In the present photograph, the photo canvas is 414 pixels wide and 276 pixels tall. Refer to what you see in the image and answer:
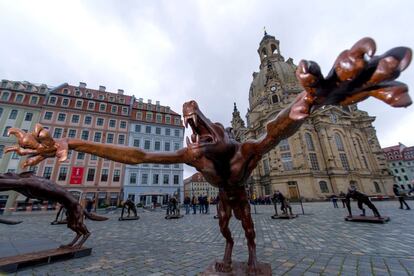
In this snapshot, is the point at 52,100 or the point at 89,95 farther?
the point at 89,95

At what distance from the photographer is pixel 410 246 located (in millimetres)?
4246

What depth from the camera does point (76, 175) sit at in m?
25.9

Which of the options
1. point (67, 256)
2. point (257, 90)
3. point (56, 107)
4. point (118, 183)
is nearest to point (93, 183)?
point (118, 183)

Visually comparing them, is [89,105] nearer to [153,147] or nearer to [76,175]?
[76,175]

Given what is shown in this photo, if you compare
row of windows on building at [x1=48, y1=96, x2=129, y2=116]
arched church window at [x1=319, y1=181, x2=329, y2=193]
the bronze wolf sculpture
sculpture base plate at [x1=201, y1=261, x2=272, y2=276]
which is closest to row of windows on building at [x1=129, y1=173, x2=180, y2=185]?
row of windows on building at [x1=48, y1=96, x2=129, y2=116]

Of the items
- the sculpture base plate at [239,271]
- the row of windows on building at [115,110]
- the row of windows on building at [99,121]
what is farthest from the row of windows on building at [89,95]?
the sculpture base plate at [239,271]

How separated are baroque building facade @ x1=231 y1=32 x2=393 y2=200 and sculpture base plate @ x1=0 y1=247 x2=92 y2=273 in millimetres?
25533

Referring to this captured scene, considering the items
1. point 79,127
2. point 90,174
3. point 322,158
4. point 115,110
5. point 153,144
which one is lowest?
point 90,174

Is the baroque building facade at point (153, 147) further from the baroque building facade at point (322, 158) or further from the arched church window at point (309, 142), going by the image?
the arched church window at point (309, 142)

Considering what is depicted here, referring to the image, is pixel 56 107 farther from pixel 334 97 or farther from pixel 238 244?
pixel 334 97

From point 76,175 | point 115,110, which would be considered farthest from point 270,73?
point 76,175

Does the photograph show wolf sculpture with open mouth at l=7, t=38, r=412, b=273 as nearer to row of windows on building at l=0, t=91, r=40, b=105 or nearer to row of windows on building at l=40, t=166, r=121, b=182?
row of windows on building at l=40, t=166, r=121, b=182

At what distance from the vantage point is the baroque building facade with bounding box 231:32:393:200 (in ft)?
104

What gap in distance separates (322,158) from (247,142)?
1570 inches
